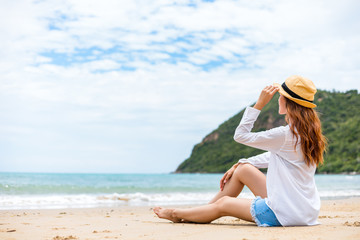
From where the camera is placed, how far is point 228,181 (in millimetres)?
3957

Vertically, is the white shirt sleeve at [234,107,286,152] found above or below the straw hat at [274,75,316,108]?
below

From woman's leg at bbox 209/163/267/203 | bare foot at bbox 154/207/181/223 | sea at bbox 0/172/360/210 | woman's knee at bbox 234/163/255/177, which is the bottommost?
sea at bbox 0/172/360/210

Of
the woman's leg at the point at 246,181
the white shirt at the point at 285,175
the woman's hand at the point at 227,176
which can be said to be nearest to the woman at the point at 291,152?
the white shirt at the point at 285,175

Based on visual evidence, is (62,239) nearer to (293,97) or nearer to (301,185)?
(301,185)

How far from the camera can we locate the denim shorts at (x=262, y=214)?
3.47m

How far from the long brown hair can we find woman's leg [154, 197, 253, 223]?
772 millimetres

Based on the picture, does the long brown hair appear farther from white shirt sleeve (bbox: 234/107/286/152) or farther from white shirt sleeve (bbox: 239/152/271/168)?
white shirt sleeve (bbox: 239/152/271/168)

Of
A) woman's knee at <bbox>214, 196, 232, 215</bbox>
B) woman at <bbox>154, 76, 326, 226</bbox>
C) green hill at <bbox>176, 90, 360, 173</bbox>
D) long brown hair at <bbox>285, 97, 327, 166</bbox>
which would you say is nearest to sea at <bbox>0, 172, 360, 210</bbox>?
woman's knee at <bbox>214, 196, 232, 215</bbox>

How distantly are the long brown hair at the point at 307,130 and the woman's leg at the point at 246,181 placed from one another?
0.61 metres

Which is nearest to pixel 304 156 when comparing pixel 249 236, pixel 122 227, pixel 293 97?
pixel 293 97

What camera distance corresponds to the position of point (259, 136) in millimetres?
3197

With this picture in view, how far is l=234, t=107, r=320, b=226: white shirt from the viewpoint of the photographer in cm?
321

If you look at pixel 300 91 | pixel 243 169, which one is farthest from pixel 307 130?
pixel 243 169

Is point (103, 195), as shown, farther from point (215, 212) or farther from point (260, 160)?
point (260, 160)
